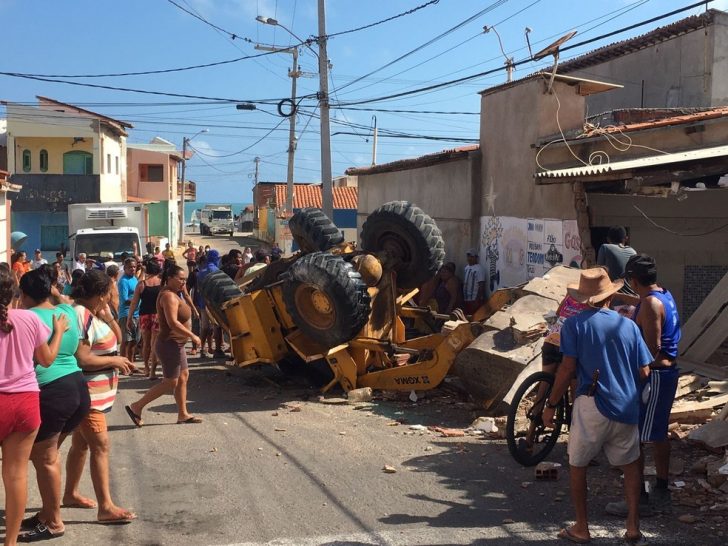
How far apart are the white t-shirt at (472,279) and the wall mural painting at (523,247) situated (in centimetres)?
24

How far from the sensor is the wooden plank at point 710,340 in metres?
8.53

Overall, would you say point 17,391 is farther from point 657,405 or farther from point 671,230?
point 671,230

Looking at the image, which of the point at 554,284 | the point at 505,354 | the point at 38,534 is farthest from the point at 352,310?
the point at 38,534

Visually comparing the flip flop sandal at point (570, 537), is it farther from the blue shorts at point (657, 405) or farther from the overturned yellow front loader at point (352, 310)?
the overturned yellow front loader at point (352, 310)

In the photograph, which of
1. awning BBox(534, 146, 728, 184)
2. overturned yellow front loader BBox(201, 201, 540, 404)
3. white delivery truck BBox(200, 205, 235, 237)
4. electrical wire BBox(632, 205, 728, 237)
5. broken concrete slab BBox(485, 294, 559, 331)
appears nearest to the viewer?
broken concrete slab BBox(485, 294, 559, 331)

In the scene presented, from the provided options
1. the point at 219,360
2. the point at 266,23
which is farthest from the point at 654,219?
the point at 266,23

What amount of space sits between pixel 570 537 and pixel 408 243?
538 centimetres

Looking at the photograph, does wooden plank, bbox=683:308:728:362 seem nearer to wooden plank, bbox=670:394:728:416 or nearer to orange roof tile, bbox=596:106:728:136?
wooden plank, bbox=670:394:728:416

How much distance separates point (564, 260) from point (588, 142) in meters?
1.84

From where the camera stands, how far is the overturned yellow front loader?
8.67 meters

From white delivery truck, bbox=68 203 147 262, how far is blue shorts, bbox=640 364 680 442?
15.0 metres

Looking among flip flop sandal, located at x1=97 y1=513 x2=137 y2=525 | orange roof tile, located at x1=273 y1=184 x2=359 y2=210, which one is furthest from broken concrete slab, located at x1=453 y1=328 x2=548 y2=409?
orange roof tile, located at x1=273 y1=184 x2=359 y2=210

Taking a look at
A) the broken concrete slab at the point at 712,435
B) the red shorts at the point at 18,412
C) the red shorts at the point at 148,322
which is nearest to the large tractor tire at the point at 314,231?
the red shorts at the point at 148,322

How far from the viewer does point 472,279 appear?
14.2 metres
